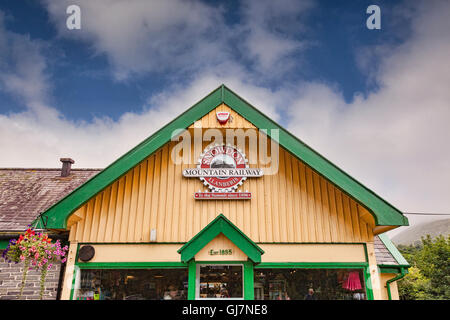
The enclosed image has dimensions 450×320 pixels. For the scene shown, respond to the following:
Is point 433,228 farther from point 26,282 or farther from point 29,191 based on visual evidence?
point 26,282

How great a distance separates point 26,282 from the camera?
7090mm

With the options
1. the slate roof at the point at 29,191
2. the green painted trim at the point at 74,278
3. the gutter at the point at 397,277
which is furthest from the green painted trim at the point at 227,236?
the slate roof at the point at 29,191

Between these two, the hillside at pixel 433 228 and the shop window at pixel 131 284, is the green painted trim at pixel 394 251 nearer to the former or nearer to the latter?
the shop window at pixel 131 284

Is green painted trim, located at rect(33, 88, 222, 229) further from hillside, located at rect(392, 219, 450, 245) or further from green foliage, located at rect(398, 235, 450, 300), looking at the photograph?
hillside, located at rect(392, 219, 450, 245)

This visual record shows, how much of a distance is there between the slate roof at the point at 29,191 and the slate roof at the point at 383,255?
9166 millimetres

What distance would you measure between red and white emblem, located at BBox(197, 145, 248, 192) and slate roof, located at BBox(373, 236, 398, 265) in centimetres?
437

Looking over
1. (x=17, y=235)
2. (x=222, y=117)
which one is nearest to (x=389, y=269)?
(x=222, y=117)

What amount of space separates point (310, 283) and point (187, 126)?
4367 millimetres

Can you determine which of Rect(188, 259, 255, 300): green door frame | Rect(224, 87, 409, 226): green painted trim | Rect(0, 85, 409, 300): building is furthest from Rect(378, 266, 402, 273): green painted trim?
Rect(188, 259, 255, 300): green door frame

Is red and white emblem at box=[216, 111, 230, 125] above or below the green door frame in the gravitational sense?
above

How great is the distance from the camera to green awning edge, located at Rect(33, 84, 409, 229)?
6098mm

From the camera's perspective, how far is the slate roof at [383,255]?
783cm

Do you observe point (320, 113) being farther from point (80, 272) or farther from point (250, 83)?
point (80, 272)
